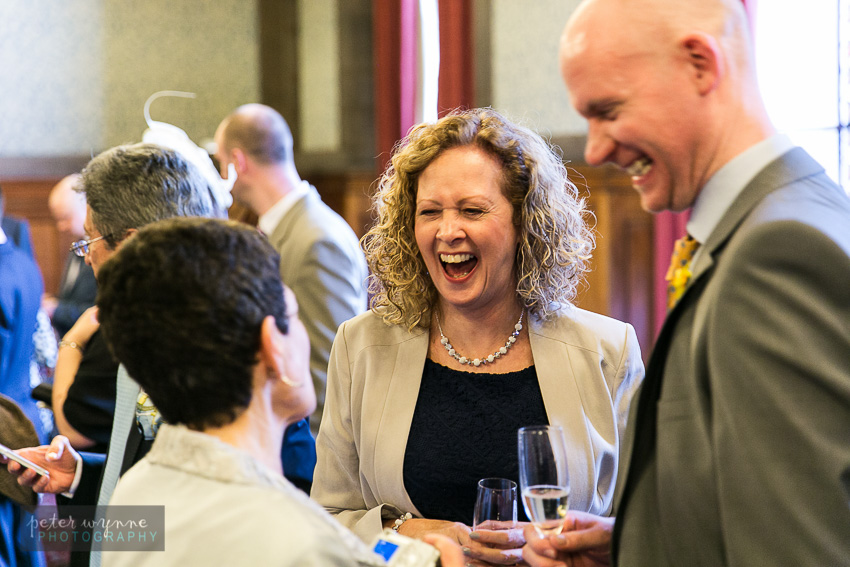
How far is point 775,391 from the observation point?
1066mm

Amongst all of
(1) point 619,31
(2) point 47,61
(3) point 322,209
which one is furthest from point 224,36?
(1) point 619,31

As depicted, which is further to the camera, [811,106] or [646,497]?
[811,106]

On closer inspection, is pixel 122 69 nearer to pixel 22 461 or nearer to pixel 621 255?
pixel 621 255

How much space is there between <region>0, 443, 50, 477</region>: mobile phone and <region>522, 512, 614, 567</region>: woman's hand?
132cm

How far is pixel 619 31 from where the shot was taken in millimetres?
1243

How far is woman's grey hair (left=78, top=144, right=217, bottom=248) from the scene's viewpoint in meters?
2.14

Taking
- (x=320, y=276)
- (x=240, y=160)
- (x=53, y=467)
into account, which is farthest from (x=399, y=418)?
(x=240, y=160)

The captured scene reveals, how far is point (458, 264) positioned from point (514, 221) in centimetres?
19

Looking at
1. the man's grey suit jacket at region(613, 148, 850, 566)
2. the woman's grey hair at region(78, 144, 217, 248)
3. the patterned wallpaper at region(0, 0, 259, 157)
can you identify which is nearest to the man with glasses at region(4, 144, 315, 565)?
the woman's grey hair at region(78, 144, 217, 248)

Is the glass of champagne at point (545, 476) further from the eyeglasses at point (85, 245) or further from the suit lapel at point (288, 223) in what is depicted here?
the suit lapel at point (288, 223)

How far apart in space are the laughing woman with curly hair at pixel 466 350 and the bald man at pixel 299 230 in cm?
136

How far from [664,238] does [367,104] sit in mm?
2638

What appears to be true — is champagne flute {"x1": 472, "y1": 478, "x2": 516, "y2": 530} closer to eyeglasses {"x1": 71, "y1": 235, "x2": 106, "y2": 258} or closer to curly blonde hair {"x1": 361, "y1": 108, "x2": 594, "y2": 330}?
curly blonde hair {"x1": 361, "y1": 108, "x2": 594, "y2": 330}

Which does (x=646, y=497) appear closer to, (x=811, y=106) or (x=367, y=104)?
(x=811, y=106)
